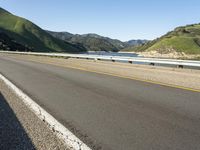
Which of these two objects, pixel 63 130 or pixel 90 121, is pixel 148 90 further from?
pixel 63 130

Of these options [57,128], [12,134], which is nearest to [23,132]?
[12,134]

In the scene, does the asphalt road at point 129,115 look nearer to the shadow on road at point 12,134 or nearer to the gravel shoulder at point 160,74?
the shadow on road at point 12,134

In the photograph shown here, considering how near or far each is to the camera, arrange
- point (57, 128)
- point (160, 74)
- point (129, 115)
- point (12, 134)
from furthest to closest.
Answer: point (160, 74)
point (129, 115)
point (57, 128)
point (12, 134)

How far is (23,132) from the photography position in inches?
243

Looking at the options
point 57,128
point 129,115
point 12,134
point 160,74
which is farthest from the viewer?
point 160,74

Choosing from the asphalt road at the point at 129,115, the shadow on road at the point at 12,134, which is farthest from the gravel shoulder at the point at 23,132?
the asphalt road at the point at 129,115

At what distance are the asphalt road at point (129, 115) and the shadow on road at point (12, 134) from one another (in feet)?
3.05

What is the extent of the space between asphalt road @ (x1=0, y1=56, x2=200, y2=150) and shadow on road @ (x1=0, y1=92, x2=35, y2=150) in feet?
3.05

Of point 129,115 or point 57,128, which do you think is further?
point 129,115

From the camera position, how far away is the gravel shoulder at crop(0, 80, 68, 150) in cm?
532

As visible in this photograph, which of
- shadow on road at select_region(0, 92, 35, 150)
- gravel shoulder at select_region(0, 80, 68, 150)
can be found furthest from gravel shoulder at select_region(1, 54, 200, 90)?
shadow on road at select_region(0, 92, 35, 150)

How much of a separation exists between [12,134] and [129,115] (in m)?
2.70

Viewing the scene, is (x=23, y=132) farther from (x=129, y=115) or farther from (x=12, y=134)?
(x=129, y=115)

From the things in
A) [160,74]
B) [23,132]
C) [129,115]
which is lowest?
[160,74]
